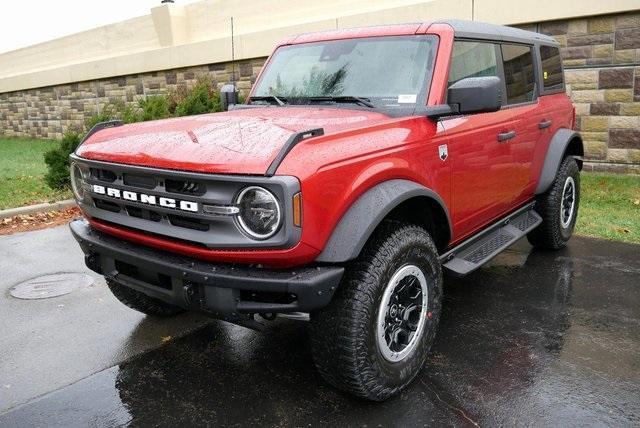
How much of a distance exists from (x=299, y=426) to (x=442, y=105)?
1992 mm

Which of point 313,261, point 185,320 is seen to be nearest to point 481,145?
point 313,261

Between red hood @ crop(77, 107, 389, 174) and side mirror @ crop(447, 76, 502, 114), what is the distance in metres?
0.43

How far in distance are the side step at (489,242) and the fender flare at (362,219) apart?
893 millimetres

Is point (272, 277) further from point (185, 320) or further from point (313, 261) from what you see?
point (185, 320)

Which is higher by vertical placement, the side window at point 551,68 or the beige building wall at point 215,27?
the beige building wall at point 215,27

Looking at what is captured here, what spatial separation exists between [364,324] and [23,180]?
9218mm

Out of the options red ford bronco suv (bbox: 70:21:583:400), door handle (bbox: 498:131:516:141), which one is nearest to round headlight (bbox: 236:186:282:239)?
red ford bronco suv (bbox: 70:21:583:400)

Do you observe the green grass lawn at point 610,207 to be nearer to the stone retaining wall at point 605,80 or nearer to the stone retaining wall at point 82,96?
the stone retaining wall at point 605,80

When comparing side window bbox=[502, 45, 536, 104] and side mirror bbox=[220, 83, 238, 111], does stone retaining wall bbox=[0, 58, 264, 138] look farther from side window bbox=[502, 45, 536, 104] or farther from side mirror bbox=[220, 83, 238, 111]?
side window bbox=[502, 45, 536, 104]

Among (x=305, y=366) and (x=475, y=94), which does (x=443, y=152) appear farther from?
(x=305, y=366)

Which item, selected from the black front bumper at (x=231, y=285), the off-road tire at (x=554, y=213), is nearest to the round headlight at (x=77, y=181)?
the black front bumper at (x=231, y=285)

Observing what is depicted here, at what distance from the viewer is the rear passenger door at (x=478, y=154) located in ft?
11.6

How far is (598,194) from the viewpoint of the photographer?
7.59m

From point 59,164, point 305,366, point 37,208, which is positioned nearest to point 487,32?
point 305,366
